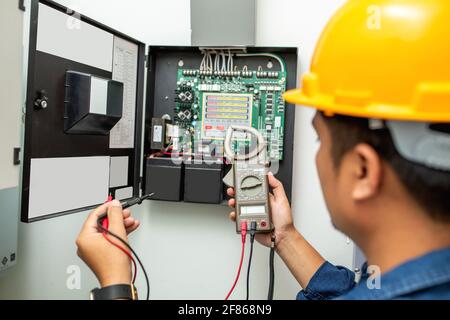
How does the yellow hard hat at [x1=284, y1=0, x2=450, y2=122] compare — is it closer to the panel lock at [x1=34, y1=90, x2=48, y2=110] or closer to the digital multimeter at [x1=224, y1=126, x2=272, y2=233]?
the digital multimeter at [x1=224, y1=126, x2=272, y2=233]

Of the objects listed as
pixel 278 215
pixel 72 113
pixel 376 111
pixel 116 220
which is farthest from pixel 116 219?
pixel 376 111

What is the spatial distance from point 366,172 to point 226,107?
0.85 m

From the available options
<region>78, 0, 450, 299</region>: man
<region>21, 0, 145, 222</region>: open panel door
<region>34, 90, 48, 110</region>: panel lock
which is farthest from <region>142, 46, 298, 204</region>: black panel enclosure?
<region>78, 0, 450, 299</region>: man

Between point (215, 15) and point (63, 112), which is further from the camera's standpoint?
point (215, 15)

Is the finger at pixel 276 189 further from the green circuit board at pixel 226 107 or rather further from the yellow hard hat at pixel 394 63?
the yellow hard hat at pixel 394 63

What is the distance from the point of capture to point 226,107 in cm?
134

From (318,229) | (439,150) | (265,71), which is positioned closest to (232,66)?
(265,71)

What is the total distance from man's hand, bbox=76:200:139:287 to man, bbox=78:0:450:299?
0.43 m

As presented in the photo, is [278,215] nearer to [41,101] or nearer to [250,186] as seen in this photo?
[250,186]

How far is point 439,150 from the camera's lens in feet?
1.60

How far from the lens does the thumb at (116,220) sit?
808 millimetres
